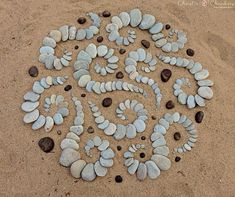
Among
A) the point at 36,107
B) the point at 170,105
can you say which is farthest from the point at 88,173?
the point at 170,105

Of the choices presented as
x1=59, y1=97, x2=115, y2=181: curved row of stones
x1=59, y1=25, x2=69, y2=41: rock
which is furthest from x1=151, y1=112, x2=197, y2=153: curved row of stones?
x1=59, y1=25, x2=69, y2=41: rock

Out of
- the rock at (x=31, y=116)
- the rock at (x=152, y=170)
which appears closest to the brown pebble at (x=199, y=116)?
the rock at (x=152, y=170)

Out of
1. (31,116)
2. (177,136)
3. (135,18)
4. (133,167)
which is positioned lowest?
(31,116)

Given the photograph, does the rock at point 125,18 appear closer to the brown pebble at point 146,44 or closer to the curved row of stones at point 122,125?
the brown pebble at point 146,44

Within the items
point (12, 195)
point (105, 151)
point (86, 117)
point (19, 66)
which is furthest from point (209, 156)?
point (19, 66)

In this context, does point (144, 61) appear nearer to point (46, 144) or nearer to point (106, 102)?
point (106, 102)
